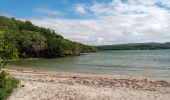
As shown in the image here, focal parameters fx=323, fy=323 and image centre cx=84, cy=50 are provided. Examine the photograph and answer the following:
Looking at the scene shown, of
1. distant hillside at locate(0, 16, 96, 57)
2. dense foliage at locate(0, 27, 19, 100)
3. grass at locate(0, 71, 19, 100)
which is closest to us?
grass at locate(0, 71, 19, 100)

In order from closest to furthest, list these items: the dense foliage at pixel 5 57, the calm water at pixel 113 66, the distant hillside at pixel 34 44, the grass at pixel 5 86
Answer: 1. the grass at pixel 5 86
2. the dense foliage at pixel 5 57
3. the calm water at pixel 113 66
4. the distant hillside at pixel 34 44

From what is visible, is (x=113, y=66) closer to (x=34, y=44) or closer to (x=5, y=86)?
(x=34, y=44)

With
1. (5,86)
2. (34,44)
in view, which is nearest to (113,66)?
(34,44)

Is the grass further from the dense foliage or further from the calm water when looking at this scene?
the calm water

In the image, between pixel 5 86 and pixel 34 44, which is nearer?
pixel 5 86

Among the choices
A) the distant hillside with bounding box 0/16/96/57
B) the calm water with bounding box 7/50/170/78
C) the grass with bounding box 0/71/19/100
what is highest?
the distant hillside with bounding box 0/16/96/57

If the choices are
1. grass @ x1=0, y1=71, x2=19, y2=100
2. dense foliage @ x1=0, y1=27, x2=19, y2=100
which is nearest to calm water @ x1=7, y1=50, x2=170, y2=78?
grass @ x1=0, y1=71, x2=19, y2=100

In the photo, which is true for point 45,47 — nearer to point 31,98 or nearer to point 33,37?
point 33,37

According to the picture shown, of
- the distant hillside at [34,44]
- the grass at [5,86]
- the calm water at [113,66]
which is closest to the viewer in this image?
the grass at [5,86]

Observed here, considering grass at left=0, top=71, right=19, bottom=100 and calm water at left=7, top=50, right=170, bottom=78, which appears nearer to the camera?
grass at left=0, top=71, right=19, bottom=100

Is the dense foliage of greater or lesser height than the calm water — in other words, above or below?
above

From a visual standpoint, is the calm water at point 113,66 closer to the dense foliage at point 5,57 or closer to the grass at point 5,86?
the grass at point 5,86

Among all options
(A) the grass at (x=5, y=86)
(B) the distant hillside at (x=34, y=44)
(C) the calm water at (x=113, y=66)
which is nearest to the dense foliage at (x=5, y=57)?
(A) the grass at (x=5, y=86)

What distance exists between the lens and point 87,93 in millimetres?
17562
